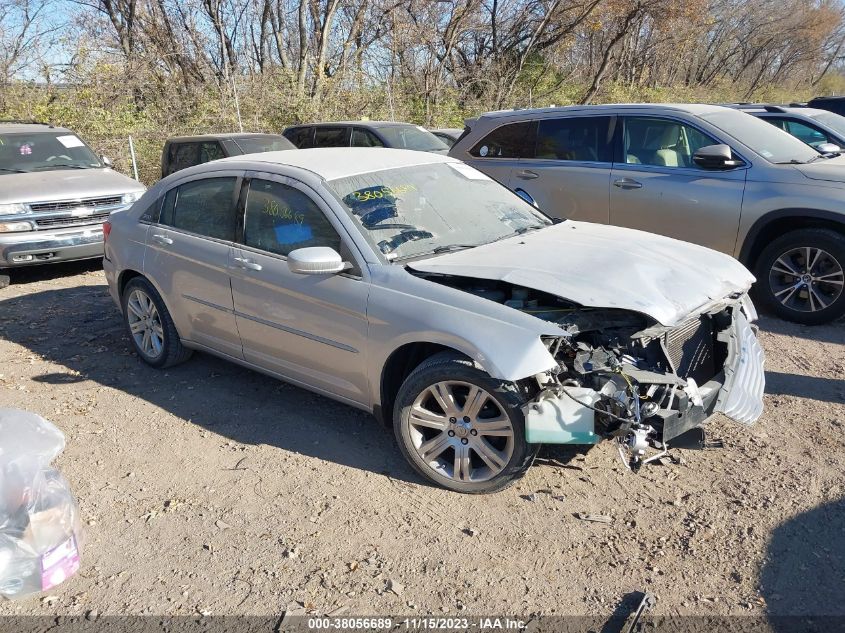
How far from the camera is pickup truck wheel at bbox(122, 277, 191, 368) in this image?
5156 mm

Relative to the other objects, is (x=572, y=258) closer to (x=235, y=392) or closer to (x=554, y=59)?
(x=235, y=392)

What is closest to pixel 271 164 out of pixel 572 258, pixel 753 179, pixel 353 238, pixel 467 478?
pixel 353 238

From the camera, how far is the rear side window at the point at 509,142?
7.51 metres

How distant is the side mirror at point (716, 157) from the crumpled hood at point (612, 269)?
2233 mm

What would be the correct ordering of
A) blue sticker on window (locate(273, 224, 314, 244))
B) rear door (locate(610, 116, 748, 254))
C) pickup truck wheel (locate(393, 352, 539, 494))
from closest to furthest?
pickup truck wheel (locate(393, 352, 539, 494)) < blue sticker on window (locate(273, 224, 314, 244)) < rear door (locate(610, 116, 748, 254))

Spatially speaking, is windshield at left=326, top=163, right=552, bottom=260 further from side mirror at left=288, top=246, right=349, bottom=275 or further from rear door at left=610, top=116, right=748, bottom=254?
rear door at left=610, top=116, right=748, bottom=254

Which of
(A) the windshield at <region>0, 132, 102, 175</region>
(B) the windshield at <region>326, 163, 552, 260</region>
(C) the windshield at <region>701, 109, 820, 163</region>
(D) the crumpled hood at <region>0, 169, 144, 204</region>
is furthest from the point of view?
(A) the windshield at <region>0, 132, 102, 175</region>

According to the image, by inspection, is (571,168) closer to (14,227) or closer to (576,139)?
(576,139)

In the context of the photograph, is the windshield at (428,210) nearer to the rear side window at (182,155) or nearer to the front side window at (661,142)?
the front side window at (661,142)

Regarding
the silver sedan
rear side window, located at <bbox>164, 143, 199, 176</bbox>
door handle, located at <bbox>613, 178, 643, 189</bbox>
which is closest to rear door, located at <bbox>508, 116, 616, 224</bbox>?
door handle, located at <bbox>613, 178, 643, 189</bbox>

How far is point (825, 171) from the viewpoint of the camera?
5852 mm

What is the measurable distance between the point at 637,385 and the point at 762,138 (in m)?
4.43

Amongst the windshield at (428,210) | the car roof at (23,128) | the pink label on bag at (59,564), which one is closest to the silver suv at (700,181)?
the windshield at (428,210)

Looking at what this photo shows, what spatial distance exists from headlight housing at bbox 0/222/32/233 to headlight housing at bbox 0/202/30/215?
0.41ft
